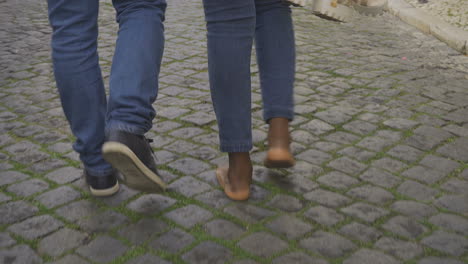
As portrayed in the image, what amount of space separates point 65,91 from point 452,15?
17.0 ft

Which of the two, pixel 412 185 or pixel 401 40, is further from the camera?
pixel 401 40

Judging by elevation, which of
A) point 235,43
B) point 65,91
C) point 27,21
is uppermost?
point 235,43

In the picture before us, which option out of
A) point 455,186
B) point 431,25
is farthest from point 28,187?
point 431,25

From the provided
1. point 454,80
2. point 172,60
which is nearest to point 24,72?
point 172,60

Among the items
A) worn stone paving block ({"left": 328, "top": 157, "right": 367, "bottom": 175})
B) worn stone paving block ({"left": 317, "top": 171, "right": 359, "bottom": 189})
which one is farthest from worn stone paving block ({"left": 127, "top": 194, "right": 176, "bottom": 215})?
worn stone paving block ({"left": 328, "top": 157, "right": 367, "bottom": 175})

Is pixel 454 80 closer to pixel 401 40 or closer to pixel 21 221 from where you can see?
pixel 401 40

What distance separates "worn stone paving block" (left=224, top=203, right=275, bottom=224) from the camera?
2553 millimetres

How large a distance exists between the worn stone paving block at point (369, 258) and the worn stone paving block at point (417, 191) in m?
0.57

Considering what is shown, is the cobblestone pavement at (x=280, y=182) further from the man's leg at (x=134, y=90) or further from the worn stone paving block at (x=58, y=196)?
the man's leg at (x=134, y=90)

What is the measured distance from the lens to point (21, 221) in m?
2.54

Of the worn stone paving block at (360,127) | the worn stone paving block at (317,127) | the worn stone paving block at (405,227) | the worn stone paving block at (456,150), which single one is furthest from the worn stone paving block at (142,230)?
the worn stone paving block at (456,150)

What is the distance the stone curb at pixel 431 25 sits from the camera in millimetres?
5637

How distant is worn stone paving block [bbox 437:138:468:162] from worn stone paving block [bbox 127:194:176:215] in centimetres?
147

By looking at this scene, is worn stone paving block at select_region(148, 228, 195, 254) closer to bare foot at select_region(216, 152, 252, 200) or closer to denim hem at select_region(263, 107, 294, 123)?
bare foot at select_region(216, 152, 252, 200)
